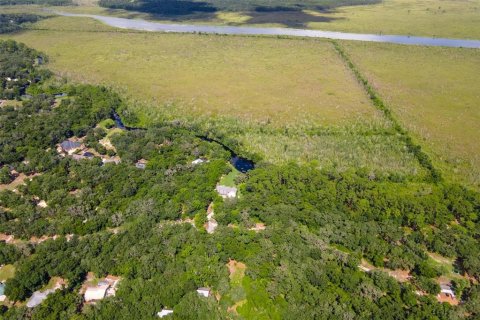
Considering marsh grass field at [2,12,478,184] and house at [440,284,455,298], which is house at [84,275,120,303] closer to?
marsh grass field at [2,12,478,184]

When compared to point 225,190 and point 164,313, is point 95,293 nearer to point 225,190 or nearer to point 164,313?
point 164,313

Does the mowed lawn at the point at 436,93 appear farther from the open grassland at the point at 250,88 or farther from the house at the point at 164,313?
the house at the point at 164,313

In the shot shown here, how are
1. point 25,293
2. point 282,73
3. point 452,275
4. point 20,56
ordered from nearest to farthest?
point 25,293 < point 452,275 < point 282,73 < point 20,56

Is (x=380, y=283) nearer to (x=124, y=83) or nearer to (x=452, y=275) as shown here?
(x=452, y=275)

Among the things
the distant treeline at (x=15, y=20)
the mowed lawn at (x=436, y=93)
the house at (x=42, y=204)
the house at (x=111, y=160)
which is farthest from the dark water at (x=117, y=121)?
the distant treeline at (x=15, y=20)

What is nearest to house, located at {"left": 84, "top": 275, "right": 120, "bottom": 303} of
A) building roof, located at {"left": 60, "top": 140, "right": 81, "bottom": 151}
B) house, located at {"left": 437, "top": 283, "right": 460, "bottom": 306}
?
building roof, located at {"left": 60, "top": 140, "right": 81, "bottom": 151}

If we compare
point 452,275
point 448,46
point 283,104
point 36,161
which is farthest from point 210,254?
point 448,46

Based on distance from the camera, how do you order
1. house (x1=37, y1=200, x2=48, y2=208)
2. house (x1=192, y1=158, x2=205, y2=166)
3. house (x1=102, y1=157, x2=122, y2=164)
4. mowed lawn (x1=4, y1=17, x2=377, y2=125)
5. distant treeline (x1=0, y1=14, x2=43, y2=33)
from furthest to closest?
1. distant treeline (x1=0, y1=14, x2=43, y2=33)
2. mowed lawn (x1=4, y1=17, x2=377, y2=125)
3. house (x1=102, y1=157, x2=122, y2=164)
4. house (x1=192, y1=158, x2=205, y2=166)
5. house (x1=37, y1=200, x2=48, y2=208)
